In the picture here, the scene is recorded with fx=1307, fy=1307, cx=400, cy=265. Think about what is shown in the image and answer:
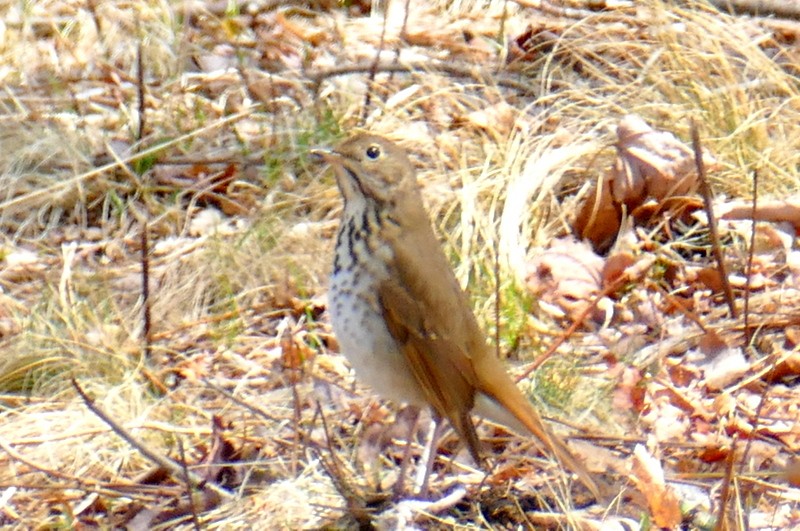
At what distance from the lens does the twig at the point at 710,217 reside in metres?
3.66

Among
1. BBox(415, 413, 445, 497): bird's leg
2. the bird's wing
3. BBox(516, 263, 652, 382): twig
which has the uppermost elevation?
the bird's wing

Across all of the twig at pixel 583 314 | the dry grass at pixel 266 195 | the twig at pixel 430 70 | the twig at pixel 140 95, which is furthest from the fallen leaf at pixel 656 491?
the twig at pixel 140 95

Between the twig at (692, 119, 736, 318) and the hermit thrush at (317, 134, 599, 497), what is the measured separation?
0.78 m

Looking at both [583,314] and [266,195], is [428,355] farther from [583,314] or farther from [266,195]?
[266,195]

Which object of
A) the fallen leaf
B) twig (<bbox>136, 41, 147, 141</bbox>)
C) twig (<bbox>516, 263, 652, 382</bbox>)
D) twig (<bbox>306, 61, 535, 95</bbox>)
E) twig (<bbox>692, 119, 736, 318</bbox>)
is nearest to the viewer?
the fallen leaf

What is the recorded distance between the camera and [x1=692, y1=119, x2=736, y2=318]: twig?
3660 millimetres

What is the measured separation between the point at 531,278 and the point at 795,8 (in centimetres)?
227

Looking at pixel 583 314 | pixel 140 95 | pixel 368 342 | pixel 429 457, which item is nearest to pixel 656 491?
pixel 429 457

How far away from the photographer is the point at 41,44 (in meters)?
6.20

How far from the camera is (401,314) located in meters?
3.52

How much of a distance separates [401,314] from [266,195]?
1.79 metres

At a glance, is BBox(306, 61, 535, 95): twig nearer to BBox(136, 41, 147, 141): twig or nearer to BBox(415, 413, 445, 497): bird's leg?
BBox(136, 41, 147, 141): twig

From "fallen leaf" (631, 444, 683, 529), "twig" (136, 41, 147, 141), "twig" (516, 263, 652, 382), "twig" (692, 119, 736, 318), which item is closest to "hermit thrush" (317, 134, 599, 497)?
"fallen leaf" (631, 444, 683, 529)

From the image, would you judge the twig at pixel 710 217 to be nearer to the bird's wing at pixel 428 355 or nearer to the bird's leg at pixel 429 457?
the bird's wing at pixel 428 355
